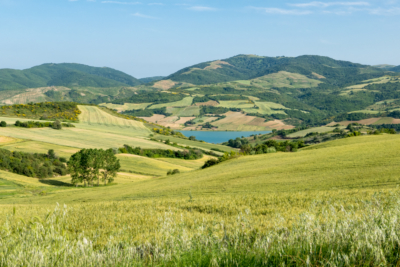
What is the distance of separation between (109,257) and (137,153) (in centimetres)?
9916

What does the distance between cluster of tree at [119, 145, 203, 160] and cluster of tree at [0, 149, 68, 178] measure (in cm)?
2730

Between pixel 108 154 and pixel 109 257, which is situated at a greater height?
pixel 109 257

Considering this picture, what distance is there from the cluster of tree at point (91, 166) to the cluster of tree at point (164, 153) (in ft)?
113

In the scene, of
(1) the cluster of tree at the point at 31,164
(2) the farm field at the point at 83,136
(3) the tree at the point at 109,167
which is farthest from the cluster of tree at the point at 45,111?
(3) the tree at the point at 109,167

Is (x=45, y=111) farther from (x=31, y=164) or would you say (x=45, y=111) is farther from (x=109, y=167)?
(x=109, y=167)

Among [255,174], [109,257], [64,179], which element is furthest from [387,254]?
[64,179]

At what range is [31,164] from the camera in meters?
68.2

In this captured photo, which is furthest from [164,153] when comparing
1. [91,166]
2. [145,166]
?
[91,166]

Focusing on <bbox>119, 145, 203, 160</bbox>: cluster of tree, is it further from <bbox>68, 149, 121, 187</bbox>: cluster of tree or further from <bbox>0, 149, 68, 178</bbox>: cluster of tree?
<bbox>68, 149, 121, 187</bbox>: cluster of tree

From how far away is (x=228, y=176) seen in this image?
98.0ft

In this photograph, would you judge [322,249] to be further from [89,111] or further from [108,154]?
[89,111]

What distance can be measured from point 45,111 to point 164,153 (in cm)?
8167

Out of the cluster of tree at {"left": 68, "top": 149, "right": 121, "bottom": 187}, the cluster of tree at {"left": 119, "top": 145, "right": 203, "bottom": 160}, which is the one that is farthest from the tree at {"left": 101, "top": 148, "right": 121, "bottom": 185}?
the cluster of tree at {"left": 119, "top": 145, "right": 203, "bottom": 160}

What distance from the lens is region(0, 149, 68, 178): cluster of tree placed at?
6450 centimetres
